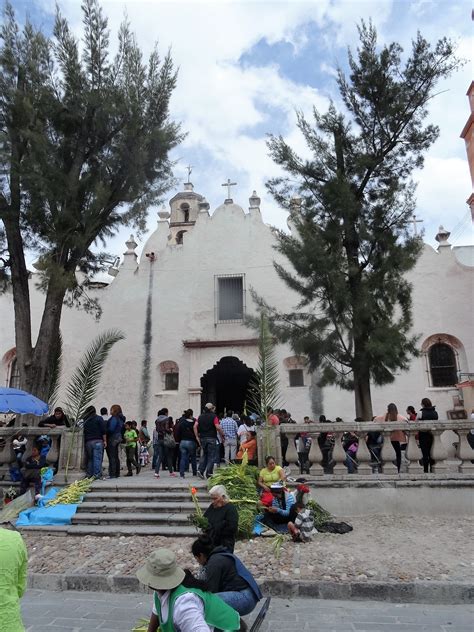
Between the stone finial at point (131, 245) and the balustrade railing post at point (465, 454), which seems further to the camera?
the stone finial at point (131, 245)

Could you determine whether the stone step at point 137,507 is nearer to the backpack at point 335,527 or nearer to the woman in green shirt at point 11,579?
the backpack at point 335,527

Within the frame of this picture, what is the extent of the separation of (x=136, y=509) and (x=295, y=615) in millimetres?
4210

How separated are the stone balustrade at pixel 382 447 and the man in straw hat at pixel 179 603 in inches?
235

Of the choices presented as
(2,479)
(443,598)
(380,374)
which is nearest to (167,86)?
(380,374)

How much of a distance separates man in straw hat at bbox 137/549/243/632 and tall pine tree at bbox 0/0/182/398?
10.5 m

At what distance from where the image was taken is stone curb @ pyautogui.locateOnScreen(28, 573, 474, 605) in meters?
5.10

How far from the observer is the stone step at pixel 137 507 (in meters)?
8.18

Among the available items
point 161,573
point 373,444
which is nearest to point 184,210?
point 373,444

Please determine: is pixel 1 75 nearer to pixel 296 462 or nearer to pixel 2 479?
pixel 2 479

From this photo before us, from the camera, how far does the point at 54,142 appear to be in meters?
14.1

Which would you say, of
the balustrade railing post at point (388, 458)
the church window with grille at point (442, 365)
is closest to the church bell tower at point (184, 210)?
the church window with grille at point (442, 365)

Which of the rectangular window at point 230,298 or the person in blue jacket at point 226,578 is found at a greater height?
the rectangular window at point 230,298

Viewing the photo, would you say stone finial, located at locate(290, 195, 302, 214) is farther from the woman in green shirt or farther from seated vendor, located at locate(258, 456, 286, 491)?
the woman in green shirt

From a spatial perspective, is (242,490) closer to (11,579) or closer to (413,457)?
(413,457)
